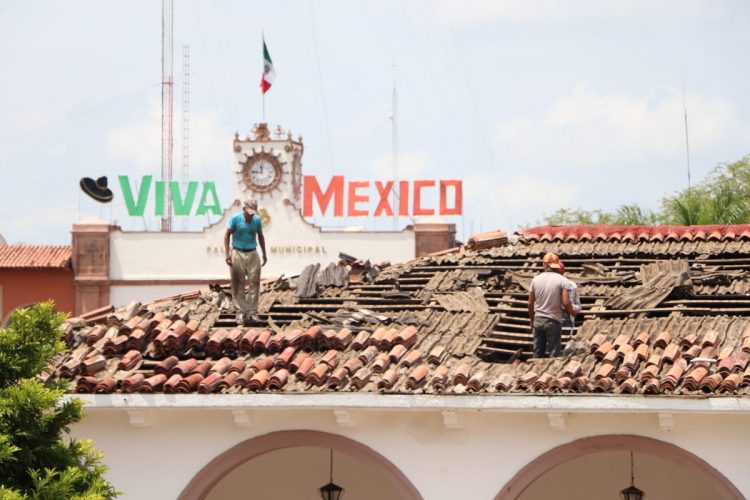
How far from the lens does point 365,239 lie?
52844mm

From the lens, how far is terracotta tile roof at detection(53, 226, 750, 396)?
1513 centimetres

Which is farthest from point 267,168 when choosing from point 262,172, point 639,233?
point 639,233

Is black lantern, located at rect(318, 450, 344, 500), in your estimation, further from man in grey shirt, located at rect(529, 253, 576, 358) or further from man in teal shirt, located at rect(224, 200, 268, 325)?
man in grey shirt, located at rect(529, 253, 576, 358)

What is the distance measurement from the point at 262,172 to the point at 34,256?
27.3 ft

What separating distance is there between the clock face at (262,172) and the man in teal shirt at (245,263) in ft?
118

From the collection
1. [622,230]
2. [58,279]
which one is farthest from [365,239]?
[622,230]

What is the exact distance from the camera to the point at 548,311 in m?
16.0

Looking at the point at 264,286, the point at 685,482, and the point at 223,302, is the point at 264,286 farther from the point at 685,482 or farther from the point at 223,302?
the point at 685,482

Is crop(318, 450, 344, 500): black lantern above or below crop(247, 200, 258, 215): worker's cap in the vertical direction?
below

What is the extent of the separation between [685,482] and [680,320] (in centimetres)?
232

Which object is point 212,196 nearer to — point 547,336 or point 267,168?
point 267,168

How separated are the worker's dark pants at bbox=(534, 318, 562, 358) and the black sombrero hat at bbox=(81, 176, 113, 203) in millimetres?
38439

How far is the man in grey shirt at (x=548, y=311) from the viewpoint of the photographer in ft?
52.4

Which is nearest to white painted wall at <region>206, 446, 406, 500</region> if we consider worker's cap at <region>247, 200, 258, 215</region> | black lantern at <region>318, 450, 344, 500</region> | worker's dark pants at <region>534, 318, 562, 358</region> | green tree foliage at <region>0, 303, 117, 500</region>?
black lantern at <region>318, 450, 344, 500</region>
